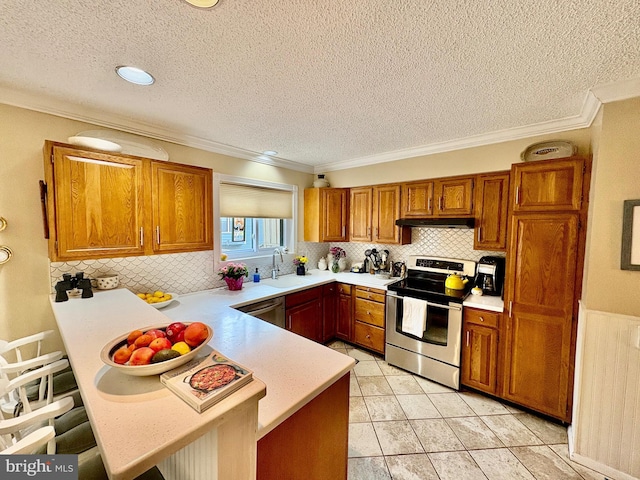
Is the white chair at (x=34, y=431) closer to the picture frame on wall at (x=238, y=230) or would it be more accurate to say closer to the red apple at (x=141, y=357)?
the red apple at (x=141, y=357)

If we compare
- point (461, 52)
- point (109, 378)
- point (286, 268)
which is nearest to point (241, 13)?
point (461, 52)

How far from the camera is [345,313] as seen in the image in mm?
3492

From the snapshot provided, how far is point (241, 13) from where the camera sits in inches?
44.2

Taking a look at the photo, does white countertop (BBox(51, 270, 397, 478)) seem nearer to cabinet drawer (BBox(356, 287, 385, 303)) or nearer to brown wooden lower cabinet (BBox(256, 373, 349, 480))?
brown wooden lower cabinet (BBox(256, 373, 349, 480))

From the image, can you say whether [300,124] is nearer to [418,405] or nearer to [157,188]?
[157,188]

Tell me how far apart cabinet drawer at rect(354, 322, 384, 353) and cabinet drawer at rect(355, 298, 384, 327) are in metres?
0.07

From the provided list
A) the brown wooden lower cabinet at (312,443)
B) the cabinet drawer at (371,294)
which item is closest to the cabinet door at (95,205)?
the brown wooden lower cabinet at (312,443)

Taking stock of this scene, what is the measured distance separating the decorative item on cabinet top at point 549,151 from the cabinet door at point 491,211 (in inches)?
9.3

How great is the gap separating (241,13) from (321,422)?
1861mm

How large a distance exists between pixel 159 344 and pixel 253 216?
2.52 meters

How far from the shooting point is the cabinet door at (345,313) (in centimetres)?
344

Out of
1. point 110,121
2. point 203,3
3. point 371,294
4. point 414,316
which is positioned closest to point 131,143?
point 110,121

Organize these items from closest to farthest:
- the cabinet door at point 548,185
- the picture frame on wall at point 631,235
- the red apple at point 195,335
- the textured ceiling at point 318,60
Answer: the red apple at point 195,335 → the textured ceiling at point 318,60 → the picture frame on wall at point 631,235 → the cabinet door at point 548,185

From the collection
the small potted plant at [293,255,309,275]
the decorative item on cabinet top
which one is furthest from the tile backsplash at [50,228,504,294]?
the decorative item on cabinet top
